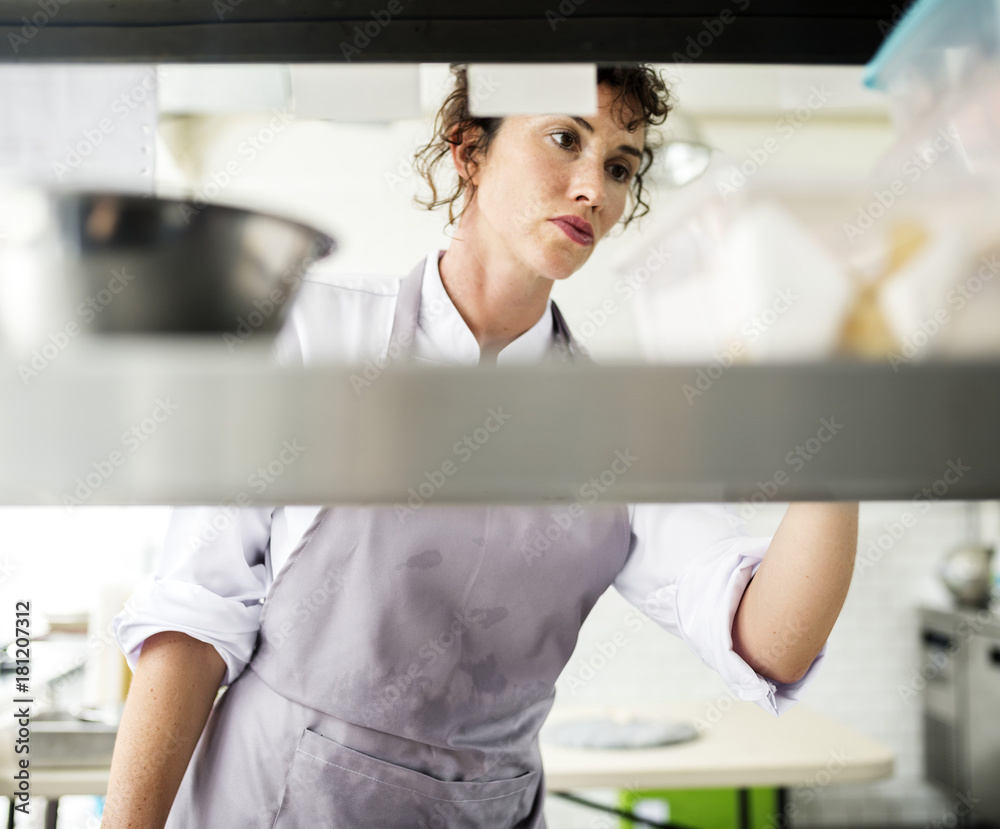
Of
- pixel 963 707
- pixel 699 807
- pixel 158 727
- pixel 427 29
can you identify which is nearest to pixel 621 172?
pixel 427 29

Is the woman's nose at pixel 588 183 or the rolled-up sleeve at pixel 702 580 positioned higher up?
the woman's nose at pixel 588 183

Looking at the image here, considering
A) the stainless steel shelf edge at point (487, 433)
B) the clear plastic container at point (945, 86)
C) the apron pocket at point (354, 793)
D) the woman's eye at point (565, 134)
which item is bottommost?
the apron pocket at point (354, 793)

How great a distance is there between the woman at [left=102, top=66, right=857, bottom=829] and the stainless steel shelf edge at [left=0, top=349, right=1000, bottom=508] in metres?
0.56

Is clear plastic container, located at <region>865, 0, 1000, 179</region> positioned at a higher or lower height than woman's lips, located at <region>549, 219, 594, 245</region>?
lower

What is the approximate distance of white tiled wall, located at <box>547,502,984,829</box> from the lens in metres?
3.29

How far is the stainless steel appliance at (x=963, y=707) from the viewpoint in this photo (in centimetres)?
303

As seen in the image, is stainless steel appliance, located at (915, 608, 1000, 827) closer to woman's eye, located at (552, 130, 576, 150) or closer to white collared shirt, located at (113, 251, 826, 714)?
white collared shirt, located at (113, 251, 826, 714)

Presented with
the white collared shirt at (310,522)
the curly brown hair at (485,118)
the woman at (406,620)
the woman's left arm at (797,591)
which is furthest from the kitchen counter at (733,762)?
the curly brown hair at (485,118)

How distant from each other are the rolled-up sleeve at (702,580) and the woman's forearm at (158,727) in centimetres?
50

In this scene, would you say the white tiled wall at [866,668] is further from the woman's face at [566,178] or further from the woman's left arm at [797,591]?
the woman's face at [566,178]

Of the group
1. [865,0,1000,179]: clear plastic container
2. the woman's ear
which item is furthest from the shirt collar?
[865,0,1000,179]: clear plastic container

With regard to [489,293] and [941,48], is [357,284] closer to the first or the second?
[489,293]

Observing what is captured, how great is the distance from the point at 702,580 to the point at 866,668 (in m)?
2.89

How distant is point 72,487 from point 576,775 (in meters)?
1.62
